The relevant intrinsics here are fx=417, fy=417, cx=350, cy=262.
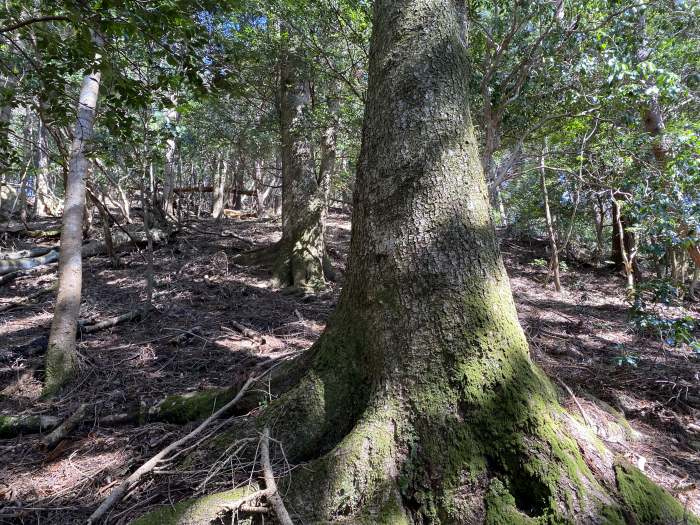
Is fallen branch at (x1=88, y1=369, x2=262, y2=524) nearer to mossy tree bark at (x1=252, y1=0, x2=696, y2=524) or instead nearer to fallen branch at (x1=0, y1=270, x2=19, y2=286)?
mossy tree bark at (x1=252, y1=0, x2=696, y2=524)

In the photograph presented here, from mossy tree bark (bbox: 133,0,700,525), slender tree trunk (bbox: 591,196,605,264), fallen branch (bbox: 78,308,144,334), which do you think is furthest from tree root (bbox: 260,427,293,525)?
slender tree trunk (bbox: 591,196,605,264)

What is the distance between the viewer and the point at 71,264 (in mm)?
4453

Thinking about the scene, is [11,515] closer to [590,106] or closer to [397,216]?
[397,216]

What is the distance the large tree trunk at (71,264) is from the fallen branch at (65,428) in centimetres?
81

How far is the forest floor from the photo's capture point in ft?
8.67

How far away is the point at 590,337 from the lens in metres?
6.25

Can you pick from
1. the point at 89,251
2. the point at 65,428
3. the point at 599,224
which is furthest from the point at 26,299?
the point at 599,224

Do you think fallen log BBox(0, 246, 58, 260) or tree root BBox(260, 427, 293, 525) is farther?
fallen log BBox(0, 246, 58, 260)

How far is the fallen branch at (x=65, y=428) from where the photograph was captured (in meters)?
3.22

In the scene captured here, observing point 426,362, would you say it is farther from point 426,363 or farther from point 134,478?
point 134,478

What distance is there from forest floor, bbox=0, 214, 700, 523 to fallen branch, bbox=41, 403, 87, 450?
53 millimetres

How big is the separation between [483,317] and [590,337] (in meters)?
5.07

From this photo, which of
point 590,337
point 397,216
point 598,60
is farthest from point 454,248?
point 598,60

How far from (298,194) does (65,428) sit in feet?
17.7
